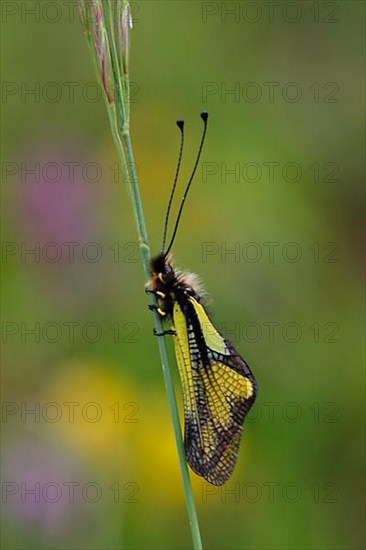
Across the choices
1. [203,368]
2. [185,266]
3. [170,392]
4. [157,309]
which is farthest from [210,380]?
[185,266]

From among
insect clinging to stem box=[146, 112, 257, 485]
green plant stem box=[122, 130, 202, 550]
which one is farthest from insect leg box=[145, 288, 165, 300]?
green plant stem box=[122, 130, 202, 550]

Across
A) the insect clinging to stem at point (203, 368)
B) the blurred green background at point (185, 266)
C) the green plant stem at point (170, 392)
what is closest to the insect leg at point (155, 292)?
the insect clinging to stem at point (203, 368)

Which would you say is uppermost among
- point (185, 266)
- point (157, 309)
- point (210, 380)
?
point (185, 266)

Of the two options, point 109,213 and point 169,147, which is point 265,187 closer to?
point 169,147

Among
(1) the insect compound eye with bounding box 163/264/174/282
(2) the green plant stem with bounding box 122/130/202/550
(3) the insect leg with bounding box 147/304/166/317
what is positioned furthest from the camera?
(1) the insect compound eye with bounding box 163/264/174/282

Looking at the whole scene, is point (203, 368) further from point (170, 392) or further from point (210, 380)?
point (170, 392)

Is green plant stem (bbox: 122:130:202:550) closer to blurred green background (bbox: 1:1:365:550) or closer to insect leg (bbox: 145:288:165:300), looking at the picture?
insect leg (bbox: 145:288:165:300)

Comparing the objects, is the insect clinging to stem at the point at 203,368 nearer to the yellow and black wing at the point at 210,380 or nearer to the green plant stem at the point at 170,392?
the yellow and black wing at the point at 210,380
